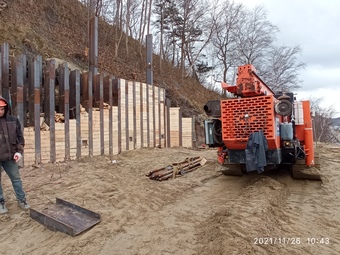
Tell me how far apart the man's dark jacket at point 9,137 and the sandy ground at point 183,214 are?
944mm

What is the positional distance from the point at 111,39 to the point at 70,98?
549 inches

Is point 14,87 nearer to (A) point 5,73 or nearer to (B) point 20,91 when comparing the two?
(B) point 20,91

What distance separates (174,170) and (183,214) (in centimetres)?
284

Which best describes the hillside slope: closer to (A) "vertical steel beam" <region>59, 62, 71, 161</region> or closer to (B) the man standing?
(A) "vertical steel beam" <region>59, 62, 71, 161</region>

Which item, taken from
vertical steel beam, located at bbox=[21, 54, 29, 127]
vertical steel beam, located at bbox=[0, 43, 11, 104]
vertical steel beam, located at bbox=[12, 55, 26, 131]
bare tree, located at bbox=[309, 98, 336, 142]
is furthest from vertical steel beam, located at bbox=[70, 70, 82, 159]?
bare tree, located at bbox=[309, 98, 336, 142]

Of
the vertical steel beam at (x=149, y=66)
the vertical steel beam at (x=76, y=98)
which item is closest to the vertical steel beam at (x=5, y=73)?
the vertical steel beam at (x=76, y=98)

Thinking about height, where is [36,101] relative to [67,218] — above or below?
above

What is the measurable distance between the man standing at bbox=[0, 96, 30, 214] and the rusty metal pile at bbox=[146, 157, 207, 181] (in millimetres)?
2951

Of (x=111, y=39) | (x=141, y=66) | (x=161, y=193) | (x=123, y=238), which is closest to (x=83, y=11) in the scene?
(x=111, y=39)

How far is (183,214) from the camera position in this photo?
13.8 ft

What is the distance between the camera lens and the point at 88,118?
865 centimetres

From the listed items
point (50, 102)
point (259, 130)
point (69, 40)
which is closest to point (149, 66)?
point (69, 40)

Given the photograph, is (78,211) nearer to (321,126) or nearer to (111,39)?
(111,39)

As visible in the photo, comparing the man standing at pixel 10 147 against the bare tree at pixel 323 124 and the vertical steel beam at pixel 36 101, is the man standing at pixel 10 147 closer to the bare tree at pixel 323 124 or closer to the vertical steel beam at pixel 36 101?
the vertical steel beam at pixel 36 101
